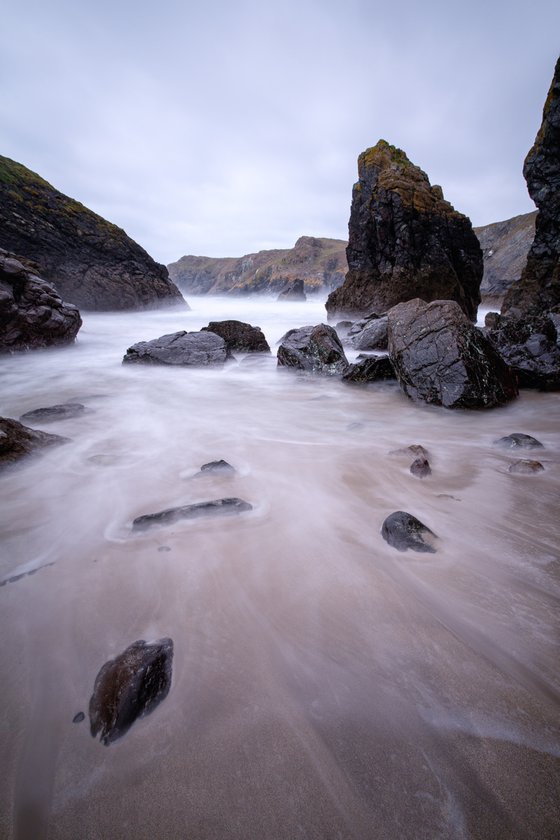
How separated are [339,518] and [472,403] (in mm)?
3203

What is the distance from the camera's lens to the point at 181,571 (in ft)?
5.28

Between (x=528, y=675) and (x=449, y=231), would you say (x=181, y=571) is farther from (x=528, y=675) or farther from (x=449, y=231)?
(x=449, y=231)

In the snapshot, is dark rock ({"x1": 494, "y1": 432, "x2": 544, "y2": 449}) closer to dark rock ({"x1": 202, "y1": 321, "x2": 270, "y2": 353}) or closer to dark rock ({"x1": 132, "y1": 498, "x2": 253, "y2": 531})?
dark rock ({"x1": 132, "y1": 498, "x2": 253, "y2": 531})

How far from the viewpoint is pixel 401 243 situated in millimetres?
15312

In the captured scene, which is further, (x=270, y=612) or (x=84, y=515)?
(x=84, y=515)

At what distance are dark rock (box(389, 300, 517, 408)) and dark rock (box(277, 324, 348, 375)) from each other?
1.62m

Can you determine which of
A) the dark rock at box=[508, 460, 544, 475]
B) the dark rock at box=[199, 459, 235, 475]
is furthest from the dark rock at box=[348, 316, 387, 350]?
the dark rock at box=[199, 459, 235, 475]

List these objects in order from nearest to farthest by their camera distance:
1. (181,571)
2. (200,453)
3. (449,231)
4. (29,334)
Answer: (181,571) < (200,453) < (29,334) < (449,231)

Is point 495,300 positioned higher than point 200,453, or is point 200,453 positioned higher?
point 495,300

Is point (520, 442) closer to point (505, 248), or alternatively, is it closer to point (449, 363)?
point (449, 363)

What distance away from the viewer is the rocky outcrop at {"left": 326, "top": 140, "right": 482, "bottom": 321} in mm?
15250

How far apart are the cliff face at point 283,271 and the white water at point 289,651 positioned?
7810 centimetres

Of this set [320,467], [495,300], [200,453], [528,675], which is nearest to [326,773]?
[528,675]

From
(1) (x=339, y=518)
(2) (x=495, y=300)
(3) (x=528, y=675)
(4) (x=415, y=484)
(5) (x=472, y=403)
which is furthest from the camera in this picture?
(2) (x=495, y=300)
